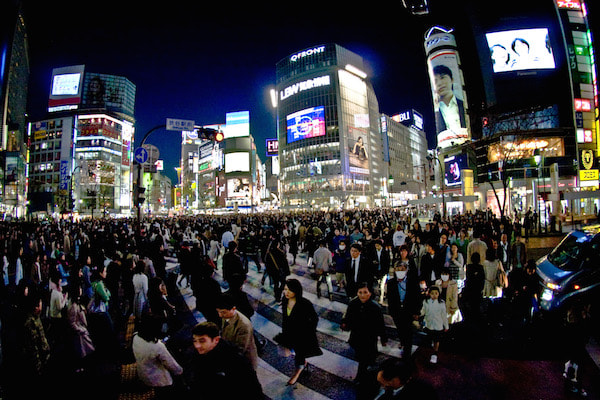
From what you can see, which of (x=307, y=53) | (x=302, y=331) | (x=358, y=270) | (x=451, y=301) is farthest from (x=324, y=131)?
(x=302, y=331)

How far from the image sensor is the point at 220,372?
2.55m

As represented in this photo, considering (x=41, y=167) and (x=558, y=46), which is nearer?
(x=558, y=46)

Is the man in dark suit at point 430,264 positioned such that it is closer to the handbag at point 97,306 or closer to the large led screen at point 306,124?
the handbag at point 97,306

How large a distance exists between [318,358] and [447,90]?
65.0m

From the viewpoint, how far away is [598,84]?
1459 inches

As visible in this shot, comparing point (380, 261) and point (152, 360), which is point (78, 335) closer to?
point (152, 360)

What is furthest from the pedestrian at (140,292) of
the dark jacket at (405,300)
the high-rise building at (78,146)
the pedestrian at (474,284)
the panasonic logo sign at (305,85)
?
the panasonic logo sign at (305,85)

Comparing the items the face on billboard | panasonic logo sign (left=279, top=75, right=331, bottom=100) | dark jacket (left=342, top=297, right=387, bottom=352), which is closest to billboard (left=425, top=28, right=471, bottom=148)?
the face on billboard

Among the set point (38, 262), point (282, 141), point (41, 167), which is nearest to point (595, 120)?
point (38, 262)

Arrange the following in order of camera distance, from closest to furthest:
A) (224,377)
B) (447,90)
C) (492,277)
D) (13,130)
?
(224,377) < (492,277) < (447,90) < (13,130)

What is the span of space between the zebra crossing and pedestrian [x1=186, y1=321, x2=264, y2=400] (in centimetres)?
198

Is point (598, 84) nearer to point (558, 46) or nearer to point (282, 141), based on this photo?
point (558, 46)

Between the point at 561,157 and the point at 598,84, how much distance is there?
965 cm

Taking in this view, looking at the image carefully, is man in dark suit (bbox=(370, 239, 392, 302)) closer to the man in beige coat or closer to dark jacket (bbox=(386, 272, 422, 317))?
dark jacket (bbox=(386, 272, 422, 317))
